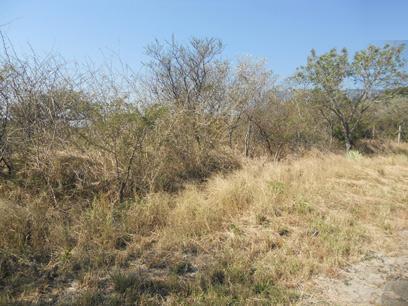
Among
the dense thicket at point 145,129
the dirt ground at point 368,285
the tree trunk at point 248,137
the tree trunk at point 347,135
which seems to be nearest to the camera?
the dirt ground at point 368,285

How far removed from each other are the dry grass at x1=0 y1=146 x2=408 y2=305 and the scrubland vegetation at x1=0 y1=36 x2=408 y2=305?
1 centimetres

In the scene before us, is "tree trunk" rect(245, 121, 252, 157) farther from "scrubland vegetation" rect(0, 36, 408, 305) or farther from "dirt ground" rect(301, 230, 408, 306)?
"dirt ground" rect(301, 230, 408, 306)

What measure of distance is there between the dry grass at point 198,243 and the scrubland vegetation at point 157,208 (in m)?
0.01

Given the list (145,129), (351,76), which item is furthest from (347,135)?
(145,129)

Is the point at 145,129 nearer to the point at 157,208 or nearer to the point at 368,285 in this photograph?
the point at 157,208

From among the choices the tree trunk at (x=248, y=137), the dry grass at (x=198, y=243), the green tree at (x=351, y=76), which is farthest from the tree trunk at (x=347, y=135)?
the dry grass at (x=198, y=243)

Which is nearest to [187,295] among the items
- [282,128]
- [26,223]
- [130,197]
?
[26,223]

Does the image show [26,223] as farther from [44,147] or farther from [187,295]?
[187,295]

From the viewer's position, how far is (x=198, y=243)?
11.5 feet

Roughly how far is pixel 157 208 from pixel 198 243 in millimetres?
909

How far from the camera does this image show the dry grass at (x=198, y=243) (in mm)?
2645

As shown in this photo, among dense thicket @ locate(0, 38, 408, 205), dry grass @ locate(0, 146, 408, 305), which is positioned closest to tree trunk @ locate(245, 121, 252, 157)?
dense thicket @ locate(0, 38, 408, 205)

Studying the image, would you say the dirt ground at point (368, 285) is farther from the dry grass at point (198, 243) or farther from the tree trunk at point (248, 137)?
the tree trunk at point (248, 137)

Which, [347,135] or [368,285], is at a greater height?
[347,135]
